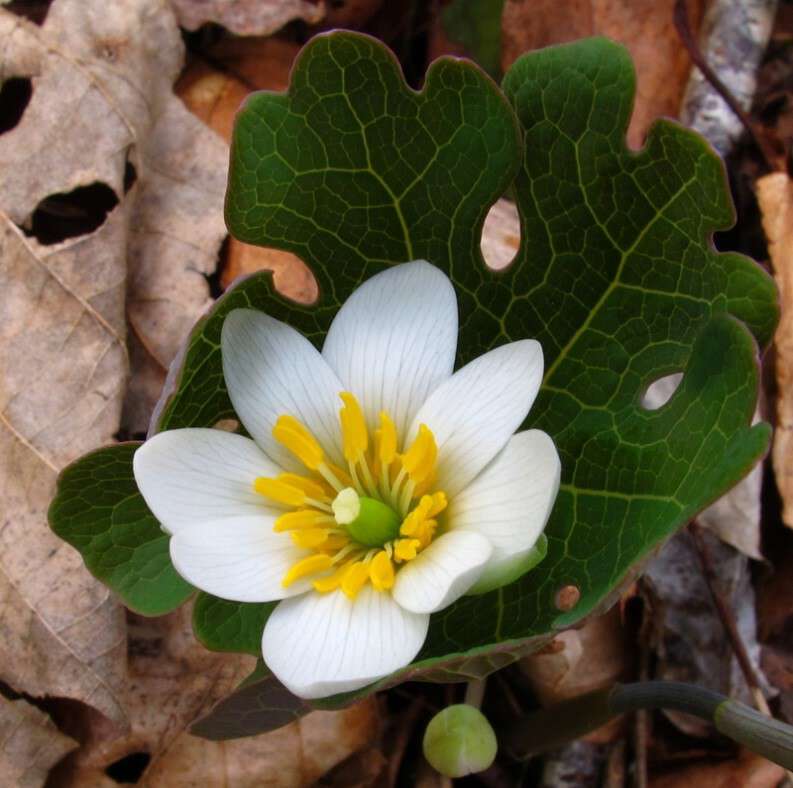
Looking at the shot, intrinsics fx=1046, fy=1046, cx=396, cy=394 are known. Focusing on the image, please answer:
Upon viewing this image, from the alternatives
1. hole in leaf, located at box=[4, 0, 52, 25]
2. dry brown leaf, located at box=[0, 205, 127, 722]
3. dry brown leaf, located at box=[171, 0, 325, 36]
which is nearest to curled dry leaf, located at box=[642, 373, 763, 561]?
dry brown leaf, located at box=[0, 205, 127, 722]

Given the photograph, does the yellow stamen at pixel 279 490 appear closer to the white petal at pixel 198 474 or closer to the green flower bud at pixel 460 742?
the white petal at pixel 198 474

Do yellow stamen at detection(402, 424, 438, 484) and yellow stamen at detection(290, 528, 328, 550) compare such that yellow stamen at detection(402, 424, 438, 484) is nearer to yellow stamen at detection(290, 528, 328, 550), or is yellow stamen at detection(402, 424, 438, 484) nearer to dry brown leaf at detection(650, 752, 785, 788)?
yellow stamen at detection(290, 528, 328, 550)

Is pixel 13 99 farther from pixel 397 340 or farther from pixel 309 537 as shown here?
pixel 309 537

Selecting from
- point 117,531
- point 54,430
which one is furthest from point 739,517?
point 54,430

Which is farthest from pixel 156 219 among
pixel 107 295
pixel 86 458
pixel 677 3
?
pixel 677 3

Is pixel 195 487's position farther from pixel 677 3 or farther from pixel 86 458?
pixel 677 3

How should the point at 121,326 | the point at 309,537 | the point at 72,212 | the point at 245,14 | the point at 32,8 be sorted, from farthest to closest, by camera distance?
the point at 245,14 < the point at 32,8 < the point at 72,212 < the point at 121,326 < the point at 309,537

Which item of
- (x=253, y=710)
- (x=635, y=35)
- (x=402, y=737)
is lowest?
(x=402, y=737)
